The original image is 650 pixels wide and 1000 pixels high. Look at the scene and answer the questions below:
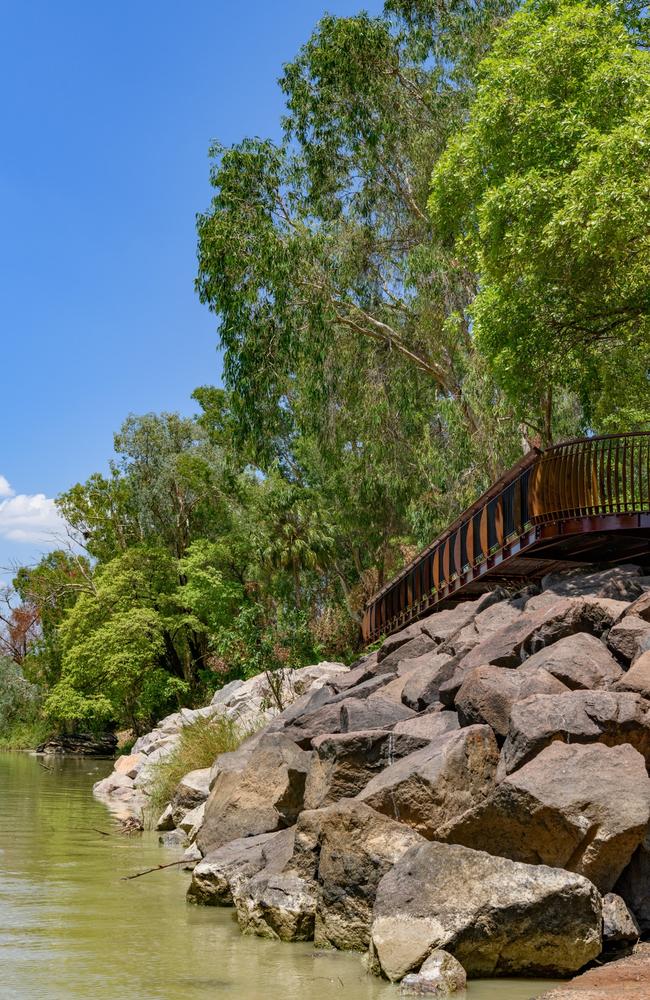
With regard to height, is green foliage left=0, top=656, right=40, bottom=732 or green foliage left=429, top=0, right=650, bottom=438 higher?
green foliage left=429, top=0, right=650, bottom=438

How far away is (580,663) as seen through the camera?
31.3ft

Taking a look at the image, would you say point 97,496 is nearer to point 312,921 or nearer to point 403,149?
point 403,149

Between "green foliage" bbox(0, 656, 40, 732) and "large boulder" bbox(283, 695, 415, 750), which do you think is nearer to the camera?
"large boulder" bbox(283, 695, 415, 750)

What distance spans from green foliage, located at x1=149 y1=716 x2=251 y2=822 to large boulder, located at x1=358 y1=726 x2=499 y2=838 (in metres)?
8.24

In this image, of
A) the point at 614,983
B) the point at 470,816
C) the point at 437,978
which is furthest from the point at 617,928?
Result: the point at 437,978

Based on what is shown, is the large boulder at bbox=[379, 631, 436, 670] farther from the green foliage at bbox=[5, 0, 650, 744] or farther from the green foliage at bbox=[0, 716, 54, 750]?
the green foliage at bbox=[0, 716, 54, 750]

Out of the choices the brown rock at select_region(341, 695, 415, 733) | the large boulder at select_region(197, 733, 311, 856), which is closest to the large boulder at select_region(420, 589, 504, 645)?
the brown rock at select_region(341, 695, 415, 733)

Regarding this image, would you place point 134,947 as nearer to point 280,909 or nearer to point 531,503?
point 280,909

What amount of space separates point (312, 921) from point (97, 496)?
36709 mm

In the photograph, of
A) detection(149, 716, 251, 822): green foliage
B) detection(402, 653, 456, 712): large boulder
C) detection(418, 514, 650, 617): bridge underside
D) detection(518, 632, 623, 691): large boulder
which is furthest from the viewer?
detection(149, 716, 251, 822): green foliage

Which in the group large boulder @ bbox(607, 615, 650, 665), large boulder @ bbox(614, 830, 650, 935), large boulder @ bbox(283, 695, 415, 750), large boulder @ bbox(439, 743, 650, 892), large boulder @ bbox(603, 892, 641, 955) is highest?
large boulder @ bbox(607, 615, 650, 665)

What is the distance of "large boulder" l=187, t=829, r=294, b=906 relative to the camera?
9734 mm

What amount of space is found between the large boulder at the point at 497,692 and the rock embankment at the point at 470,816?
0.7 inches

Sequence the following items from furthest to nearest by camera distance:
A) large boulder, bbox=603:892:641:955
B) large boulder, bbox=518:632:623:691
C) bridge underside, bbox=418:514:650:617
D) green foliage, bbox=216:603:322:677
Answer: green foliage, bbox=216:603:322:677 → bridge underside, bbox=418:514:650:617 → large boulder, bbox=518:632:623:691 → large boulder, bbox=603:892:641:955
